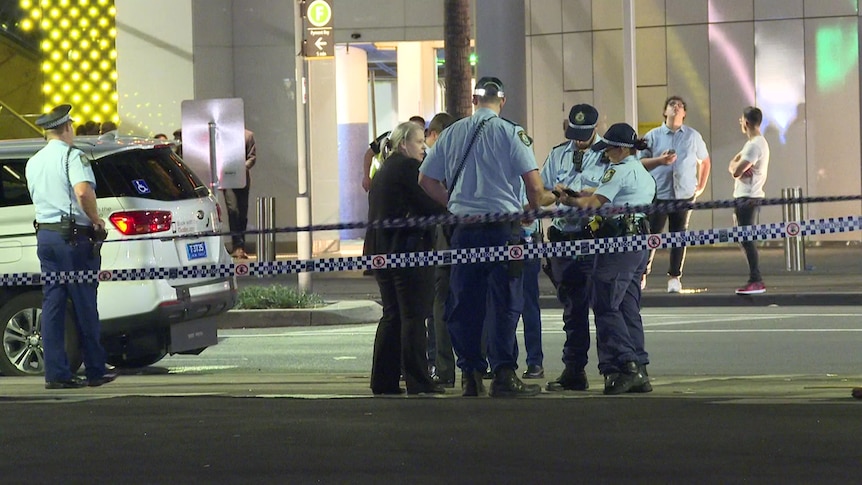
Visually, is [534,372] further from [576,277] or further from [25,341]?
[25,341]

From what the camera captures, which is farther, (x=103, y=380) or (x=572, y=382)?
(x=103, y=380)

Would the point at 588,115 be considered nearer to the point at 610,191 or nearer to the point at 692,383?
the point at 610,191

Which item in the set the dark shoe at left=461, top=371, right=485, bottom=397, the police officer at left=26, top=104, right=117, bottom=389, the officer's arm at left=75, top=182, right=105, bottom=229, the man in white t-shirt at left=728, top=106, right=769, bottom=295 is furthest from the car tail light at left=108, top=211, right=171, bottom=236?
the man in white t-shirt at left=728, top=106, right=769, bottom=295

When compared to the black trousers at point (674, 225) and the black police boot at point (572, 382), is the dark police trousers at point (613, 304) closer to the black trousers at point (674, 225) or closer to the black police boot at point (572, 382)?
the black police boot at point (572, 382)

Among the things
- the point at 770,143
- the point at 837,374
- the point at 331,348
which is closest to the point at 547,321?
the point at 331,348

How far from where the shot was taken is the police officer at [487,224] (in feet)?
30.1

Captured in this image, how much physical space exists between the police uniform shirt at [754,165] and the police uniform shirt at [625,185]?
6.66m

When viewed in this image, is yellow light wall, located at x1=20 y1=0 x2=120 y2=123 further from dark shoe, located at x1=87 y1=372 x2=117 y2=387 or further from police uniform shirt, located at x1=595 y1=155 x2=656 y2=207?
police uniform shirt, located at x1=595 y1=155 x2=656 y2=207

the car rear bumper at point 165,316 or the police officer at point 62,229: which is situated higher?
the police officer at point 62,229

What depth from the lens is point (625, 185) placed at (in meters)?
9.35

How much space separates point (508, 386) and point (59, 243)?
10.6 feet

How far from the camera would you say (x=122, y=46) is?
80.1 feet

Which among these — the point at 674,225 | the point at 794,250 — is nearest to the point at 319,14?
the point at 674,225

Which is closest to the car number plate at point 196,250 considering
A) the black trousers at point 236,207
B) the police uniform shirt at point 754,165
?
the police uniform shirt at point 754,165
